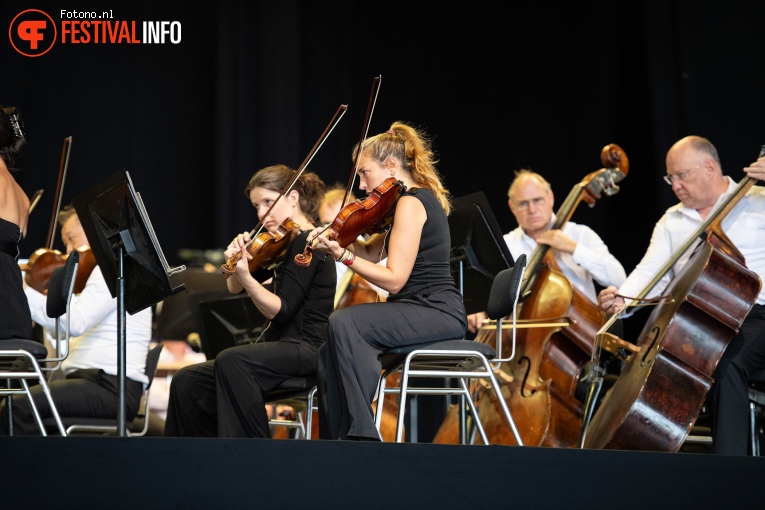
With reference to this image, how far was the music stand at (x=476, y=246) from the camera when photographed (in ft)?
11.2

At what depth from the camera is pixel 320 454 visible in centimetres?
236

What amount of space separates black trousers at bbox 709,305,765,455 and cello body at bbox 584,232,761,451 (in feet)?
0.58

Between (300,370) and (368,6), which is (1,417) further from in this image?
(368,6)

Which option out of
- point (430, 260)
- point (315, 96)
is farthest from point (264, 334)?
point (315, 96)

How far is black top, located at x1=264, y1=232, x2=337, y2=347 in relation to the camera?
329cm

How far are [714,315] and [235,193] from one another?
3.08 m

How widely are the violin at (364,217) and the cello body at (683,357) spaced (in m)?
0.96

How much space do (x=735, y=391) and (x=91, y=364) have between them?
7.60 ft

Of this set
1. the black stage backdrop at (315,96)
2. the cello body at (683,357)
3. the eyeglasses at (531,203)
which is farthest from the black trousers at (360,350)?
the black stage backdrop at (315,96)

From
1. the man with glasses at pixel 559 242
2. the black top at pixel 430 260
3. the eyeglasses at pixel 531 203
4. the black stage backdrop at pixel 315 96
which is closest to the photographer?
the black top at pixel 430 260

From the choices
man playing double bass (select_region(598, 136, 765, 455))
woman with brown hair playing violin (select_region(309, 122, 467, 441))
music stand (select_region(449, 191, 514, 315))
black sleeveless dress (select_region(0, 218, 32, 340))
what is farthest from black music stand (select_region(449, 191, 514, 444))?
black sleeveless dress (select_region(0, 218, 32, 340))

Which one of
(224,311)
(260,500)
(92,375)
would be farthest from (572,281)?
(260,500)

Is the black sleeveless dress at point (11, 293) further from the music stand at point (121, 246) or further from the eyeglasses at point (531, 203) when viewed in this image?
the eyeglasses at point (531, 203)

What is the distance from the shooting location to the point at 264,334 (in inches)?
143
